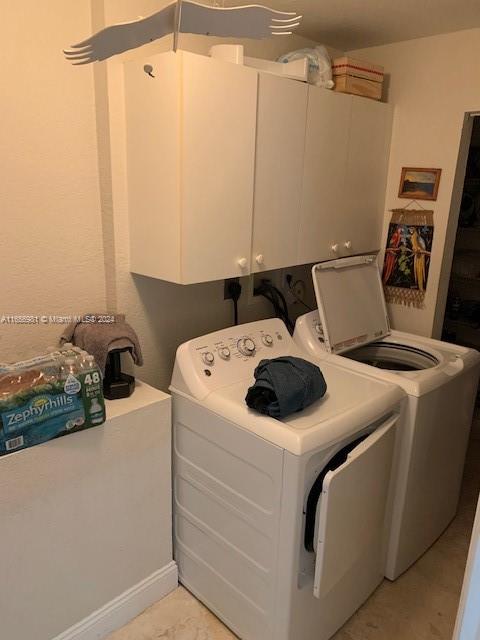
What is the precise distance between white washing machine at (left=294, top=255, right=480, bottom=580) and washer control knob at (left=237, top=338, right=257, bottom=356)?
30 centimetres

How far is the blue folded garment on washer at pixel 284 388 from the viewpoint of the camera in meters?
1.48

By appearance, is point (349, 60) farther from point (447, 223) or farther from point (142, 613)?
point (142, 613)

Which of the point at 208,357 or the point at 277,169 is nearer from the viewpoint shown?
the point at 208,357

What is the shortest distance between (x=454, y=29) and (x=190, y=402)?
1991 mm

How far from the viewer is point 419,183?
238cm

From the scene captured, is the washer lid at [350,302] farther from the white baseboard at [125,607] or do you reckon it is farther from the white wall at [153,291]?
the white baseboard at [125,607]

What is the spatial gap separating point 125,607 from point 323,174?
1.90 meters

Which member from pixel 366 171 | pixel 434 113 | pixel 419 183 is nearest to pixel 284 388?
pixel 366 171

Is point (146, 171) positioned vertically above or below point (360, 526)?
above

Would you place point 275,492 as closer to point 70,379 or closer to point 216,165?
point 70,379

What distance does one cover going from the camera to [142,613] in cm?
184

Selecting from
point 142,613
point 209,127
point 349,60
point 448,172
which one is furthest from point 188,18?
point 142,613

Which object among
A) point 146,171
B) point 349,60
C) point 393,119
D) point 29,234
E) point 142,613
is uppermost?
point 349,60

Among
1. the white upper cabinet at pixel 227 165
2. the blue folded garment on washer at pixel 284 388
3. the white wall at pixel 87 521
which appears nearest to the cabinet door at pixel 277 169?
the white upper cabinet at pixel 227 165
